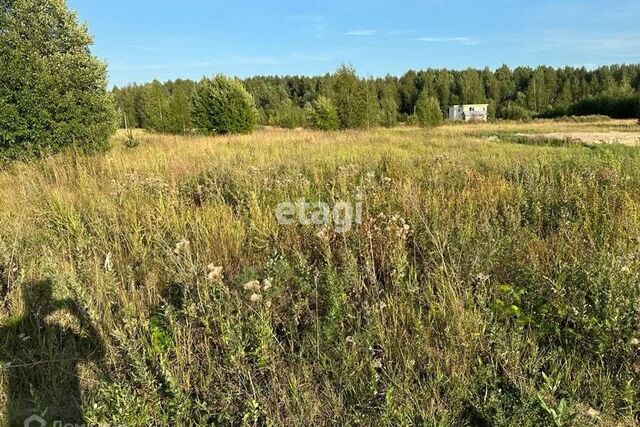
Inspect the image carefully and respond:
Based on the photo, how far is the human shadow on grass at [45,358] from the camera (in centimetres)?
190

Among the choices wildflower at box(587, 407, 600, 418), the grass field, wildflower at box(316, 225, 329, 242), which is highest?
wildflower at box(316, 225, 329, 242)

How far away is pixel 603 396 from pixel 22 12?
994cm

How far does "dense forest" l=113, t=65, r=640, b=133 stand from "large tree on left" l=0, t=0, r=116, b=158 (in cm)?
4220

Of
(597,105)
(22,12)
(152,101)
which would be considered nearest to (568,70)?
(597,105)

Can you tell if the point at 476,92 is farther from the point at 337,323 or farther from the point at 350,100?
the point at 337,323

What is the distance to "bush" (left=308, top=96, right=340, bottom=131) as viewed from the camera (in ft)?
84.8

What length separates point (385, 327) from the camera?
210cm

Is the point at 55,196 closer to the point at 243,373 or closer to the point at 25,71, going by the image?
the point at 243,373

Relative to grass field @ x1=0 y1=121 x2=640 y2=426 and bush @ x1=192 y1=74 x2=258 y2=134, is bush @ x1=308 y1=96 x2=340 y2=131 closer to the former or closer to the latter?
bush @ x1=192 y1=74 x2=258 y2=134

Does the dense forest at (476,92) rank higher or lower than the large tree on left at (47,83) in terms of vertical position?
higher

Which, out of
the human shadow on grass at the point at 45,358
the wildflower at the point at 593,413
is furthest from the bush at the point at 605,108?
the human shadow on grass at the point at 45,358

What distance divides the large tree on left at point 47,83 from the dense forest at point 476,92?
42199mm

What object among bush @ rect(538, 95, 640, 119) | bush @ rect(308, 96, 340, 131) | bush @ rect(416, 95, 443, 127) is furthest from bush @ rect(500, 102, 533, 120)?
bush @ rect(308, 96, 340, 131)

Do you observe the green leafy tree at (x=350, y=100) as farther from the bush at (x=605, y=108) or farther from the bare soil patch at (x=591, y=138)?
the bush at (x=605, y=108)
